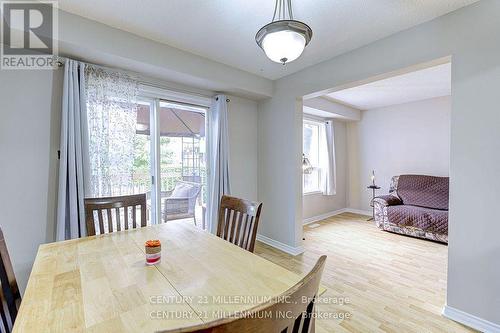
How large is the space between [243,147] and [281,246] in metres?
1.61

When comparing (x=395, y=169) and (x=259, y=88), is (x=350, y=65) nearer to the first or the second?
(x=259, y=88)

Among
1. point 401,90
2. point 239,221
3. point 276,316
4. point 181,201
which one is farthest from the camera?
point 401,90

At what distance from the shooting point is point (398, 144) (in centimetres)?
477

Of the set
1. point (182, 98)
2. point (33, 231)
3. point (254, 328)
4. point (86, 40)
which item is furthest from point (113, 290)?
point (182, 98)

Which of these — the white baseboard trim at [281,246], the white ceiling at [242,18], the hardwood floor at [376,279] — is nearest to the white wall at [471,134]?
the white ceiling at [242,18]

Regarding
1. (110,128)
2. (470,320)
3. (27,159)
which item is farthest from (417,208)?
(27,159)

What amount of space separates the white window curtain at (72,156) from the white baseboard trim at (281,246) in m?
2.41

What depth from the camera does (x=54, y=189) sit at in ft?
6.72

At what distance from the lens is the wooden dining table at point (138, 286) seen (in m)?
0.77

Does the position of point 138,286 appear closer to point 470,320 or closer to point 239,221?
point 239,221

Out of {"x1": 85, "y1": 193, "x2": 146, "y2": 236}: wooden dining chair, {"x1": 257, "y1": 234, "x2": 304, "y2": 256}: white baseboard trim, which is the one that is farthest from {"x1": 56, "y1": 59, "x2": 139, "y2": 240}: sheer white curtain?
{"x1": 257, "y1": 234, "x2": 304, "y2": 256}: white baseboard trim

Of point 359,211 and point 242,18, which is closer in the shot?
point 242,18
